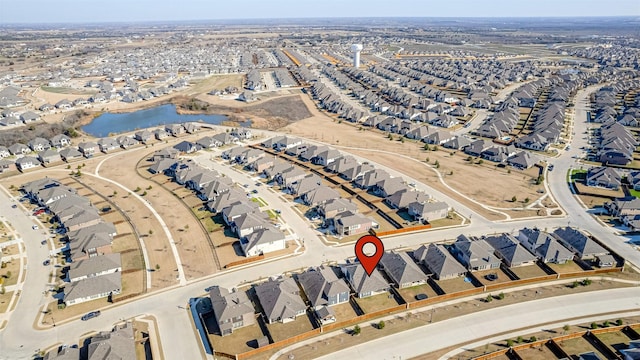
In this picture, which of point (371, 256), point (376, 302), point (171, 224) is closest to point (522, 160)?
point (371, 256)

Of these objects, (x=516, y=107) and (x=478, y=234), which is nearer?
(x=478, y=234)

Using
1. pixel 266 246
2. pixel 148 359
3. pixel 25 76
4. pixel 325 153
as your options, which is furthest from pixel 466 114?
pixel 25 76

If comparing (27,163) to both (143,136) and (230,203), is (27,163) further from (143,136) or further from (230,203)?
(230,203)

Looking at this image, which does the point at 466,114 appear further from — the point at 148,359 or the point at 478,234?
the point at 148,359

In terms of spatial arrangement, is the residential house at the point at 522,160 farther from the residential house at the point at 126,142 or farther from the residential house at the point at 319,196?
the residential house at the point at 126,142

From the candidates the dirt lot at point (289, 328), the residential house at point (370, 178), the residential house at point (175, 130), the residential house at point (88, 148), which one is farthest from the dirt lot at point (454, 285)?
the residential house at point (175, 130)

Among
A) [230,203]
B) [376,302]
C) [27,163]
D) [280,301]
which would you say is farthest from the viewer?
[27,163]

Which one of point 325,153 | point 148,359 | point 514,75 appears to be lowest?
point 148,359
